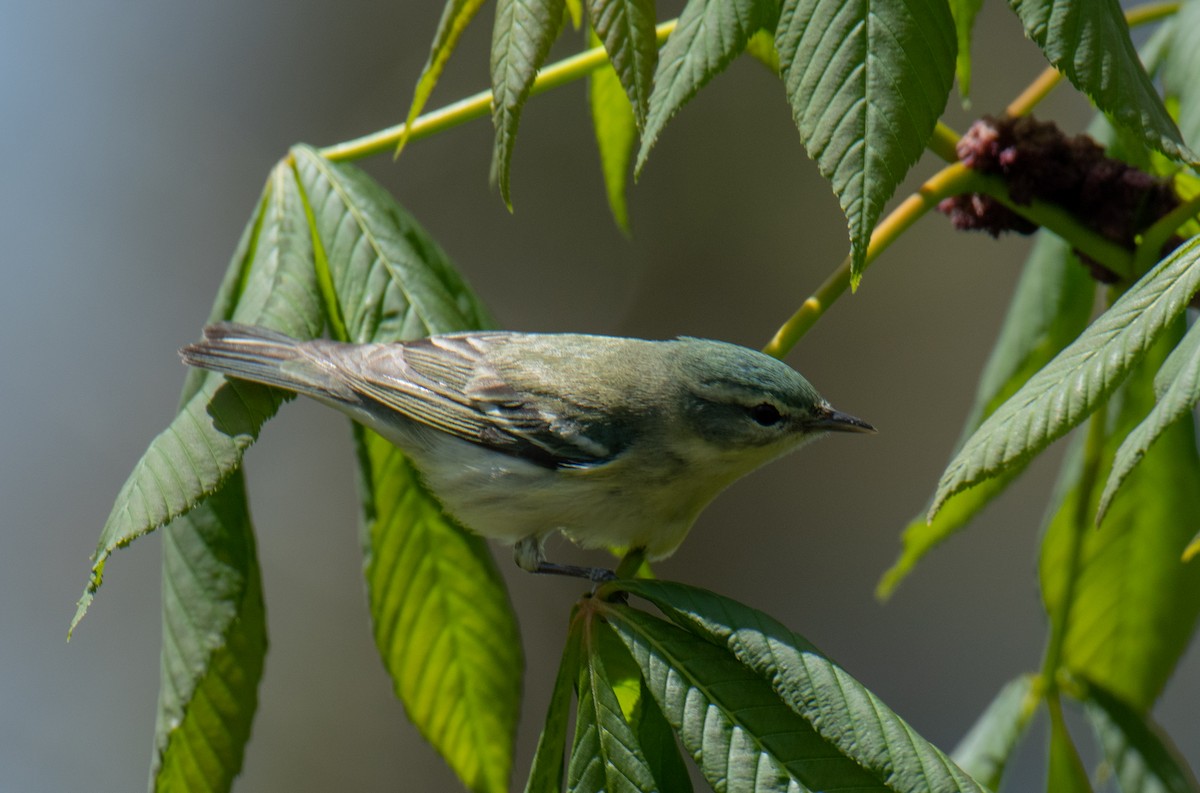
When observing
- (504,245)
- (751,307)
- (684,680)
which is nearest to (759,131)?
(751,307)

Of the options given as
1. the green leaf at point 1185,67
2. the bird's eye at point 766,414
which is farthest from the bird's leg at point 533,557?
the green leaf at point 1185,67

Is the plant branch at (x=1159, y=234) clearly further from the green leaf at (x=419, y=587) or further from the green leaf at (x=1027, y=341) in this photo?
the green leaf at (x=419, y=587)

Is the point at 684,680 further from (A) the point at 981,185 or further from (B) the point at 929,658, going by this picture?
(B) the point at 929,658

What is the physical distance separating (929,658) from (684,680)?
4753mm

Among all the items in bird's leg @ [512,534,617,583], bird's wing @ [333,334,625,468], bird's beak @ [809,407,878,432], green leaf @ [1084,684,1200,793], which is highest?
bird's wing @ [333,334,625,468]

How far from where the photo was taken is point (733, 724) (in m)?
1.38

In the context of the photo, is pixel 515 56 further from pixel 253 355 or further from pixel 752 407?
pixel 752 407

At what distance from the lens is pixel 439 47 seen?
65.6 inches

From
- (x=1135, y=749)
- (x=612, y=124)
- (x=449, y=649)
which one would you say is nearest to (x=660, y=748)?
(x=449, y=649)

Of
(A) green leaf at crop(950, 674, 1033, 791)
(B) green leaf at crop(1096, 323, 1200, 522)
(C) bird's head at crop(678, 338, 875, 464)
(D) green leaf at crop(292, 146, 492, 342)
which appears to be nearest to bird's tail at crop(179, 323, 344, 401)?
(D) green leaf at crop(292, 146, 492, 342)

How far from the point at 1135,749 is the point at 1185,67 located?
1128mm

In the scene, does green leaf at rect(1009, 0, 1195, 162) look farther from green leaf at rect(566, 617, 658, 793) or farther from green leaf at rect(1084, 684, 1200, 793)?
green leaf at rect(1084, 684, 1200, 793)

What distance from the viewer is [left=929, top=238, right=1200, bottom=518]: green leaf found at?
4.09 ft

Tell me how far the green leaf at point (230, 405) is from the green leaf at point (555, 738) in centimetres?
51
